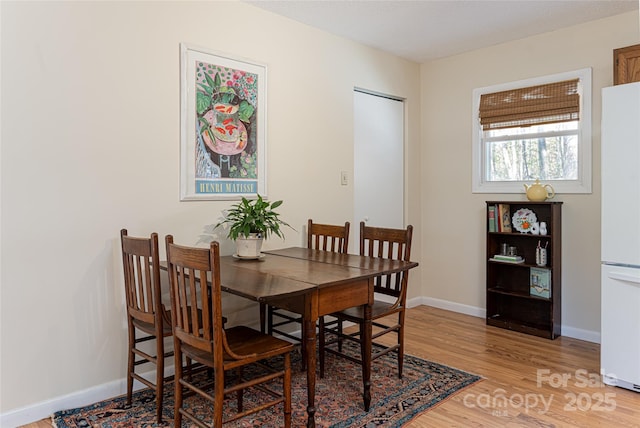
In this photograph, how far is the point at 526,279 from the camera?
395 centimetres

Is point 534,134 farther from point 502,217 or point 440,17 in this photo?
point 440,17

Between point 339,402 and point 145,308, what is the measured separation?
1182mm

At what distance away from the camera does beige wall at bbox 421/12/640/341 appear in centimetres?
353

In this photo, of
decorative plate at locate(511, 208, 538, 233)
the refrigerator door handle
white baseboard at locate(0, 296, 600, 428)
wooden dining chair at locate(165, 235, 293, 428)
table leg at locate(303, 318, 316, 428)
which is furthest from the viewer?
decorative plate at locate(511, 208, 538, 233)

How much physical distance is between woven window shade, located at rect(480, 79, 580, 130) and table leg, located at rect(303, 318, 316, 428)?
287 centimetres

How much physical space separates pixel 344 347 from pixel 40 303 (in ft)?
6.63

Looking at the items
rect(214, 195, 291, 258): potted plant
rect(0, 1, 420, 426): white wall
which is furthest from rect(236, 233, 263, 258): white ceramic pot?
rect(0, 1, 420, 426): white wall

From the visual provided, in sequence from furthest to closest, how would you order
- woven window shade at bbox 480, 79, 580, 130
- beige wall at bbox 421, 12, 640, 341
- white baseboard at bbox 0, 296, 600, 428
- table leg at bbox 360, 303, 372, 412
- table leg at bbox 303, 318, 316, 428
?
1. woven window shade at bbox 480, 79, 580, 130
2. beige wall at bbox 421, 12, 640, 341
3. table leg at bbox 360, 303, 372, 412
4. white baseboard at bbox 0, 296, 600, 428
5. table leg at bbox 303, 318, 316, 428

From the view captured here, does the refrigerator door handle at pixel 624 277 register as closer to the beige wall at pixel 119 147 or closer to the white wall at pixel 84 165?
the beige wall at pixel 119 147

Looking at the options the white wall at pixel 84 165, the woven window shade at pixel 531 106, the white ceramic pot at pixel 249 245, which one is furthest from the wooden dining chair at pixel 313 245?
the woven window shade at pixel 531 106

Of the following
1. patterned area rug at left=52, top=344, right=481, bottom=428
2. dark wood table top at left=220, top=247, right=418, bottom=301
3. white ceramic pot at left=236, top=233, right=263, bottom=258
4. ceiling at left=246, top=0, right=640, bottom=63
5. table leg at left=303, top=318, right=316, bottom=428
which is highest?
ceiling at left=246, top=0, right=640, bottom=63

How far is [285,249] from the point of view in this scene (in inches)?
132

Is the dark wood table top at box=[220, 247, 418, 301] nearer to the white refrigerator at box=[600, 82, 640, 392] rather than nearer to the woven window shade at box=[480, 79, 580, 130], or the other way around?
the white refrigerator at box=[600, 82, 640, 392]

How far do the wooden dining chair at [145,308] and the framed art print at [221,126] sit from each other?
26.2 inches
